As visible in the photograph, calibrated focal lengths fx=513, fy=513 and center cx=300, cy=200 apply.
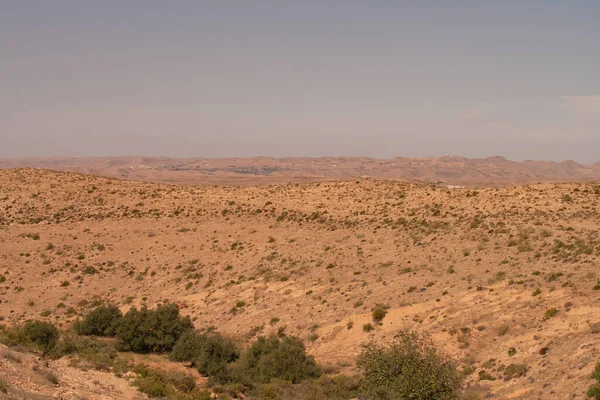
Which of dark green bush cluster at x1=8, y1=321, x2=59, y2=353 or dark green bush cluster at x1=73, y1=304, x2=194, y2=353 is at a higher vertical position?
dark green bush cluster at x1=8, y1=321, x2=59, y2=353

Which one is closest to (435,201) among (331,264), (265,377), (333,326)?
(331,264)

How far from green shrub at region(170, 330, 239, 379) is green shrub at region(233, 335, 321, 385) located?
0.78m

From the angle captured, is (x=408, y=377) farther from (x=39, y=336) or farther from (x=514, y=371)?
(x=39, y=336)

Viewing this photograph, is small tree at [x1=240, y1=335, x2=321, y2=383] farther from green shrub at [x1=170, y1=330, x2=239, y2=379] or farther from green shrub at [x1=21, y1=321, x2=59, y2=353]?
green shrub at [x1=21, y1=321, x2=59, y2=353]

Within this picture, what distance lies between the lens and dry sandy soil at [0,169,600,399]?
2305 centimetres

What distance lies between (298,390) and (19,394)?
35.9 feet

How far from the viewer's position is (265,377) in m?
23.1

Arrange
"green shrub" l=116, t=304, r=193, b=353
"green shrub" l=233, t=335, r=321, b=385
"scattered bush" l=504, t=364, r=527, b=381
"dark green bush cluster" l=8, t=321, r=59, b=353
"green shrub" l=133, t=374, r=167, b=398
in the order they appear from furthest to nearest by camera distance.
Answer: "green shrub" l=116, t=304, r=193, b=353, "green shrub" l=233, t=335, r=321, b=385, "dark green bush cluster" l=8, t=321, r=59, b=353, "scattered bush" l=504, t=364, r=527, b=381, "green shrub" l=133, t=374, r=167, b=398

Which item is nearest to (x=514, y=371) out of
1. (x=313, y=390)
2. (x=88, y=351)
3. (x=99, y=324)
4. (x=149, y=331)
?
(x=313, y=390)

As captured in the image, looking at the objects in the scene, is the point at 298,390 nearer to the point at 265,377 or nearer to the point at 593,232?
the point at 265,377

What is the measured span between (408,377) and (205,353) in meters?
10.1

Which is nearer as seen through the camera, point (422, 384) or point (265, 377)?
point (422, 384)

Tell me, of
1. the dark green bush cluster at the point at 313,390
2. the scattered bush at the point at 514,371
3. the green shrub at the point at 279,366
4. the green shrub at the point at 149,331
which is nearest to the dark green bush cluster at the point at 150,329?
the green shrub at the point at 149,331

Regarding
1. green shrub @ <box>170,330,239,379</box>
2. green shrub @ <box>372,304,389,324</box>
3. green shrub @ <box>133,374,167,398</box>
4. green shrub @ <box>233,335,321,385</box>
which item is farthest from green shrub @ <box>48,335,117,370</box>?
green shrub @ <box>372,304,389,324</box>
